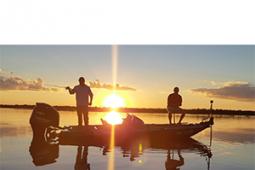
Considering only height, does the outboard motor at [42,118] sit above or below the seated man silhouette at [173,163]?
above

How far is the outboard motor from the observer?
16.2m

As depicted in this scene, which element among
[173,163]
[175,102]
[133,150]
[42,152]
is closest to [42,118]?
[42,152]

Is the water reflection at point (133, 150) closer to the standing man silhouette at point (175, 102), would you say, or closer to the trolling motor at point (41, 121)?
the trolling motor at point (41, 121)

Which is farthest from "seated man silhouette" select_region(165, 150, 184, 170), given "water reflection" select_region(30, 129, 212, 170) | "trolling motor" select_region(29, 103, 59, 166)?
"trolling motor" select_region(29, 103, 59, 166)

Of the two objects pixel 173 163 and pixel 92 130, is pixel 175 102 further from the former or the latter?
pixel 173 163

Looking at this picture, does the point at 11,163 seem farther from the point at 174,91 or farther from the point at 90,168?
the point at 174,91

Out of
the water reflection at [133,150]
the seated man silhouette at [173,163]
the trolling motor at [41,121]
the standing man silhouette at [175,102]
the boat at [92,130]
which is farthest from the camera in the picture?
the standing man silhouette at [175,102]

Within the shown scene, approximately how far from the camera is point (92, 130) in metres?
16.0

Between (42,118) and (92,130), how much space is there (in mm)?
1845

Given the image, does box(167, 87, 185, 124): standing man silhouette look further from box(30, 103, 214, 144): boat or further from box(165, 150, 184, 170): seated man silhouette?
box(165, 150, 184, 170): seated man silhouette

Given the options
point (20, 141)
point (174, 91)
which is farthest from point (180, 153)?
point (20, 141)

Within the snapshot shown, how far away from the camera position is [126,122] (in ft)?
55.2

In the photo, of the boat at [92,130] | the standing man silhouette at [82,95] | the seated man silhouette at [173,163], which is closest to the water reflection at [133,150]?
the seated man silhouette at [173,163]

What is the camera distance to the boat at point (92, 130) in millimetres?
16156
